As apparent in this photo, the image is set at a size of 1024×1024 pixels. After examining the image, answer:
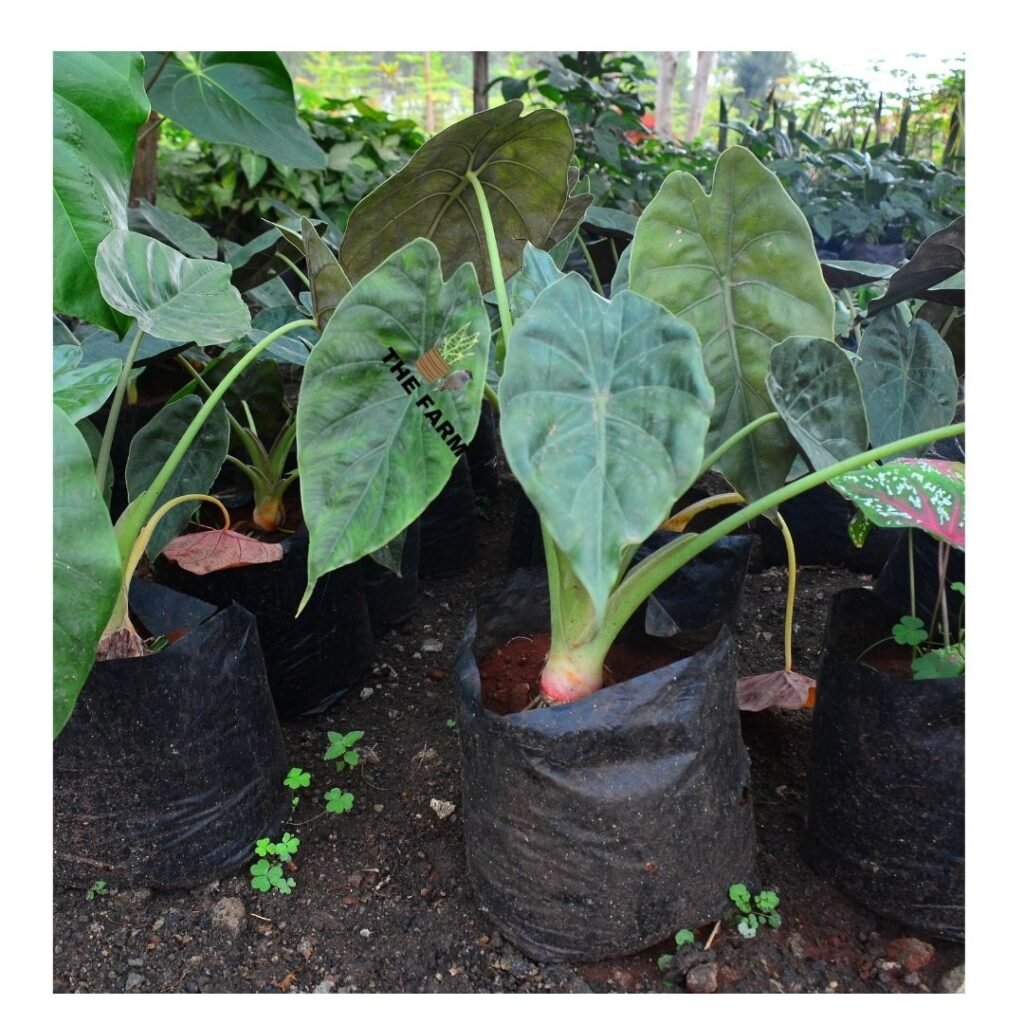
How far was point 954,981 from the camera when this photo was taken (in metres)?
1.09

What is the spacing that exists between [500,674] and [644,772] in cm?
24

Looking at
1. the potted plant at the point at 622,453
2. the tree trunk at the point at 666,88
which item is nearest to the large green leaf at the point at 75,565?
the potted plant at the point at 622,453

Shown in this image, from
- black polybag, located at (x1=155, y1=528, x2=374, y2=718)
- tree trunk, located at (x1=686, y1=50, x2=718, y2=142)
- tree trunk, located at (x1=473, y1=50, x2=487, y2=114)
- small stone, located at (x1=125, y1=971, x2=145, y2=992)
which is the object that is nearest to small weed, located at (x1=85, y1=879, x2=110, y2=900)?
small stone, located at (x1=125, y1=971, x2=145, y2=992)

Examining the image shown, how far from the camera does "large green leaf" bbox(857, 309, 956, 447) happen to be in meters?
1.34

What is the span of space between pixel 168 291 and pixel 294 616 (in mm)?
569

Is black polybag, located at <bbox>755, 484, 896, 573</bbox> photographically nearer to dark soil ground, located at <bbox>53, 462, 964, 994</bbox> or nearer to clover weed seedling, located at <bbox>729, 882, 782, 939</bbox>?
dark soil ground, located at <bbox>53, 462, 964, 994</bbox>

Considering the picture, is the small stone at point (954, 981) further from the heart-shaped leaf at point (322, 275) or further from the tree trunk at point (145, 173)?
the tree trunk at point (145, 173)

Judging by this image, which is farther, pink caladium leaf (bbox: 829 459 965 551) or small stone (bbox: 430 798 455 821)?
small stone (bbox: 430 798 455 821)

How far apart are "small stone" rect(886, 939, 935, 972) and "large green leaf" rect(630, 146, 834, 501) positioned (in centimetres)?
56

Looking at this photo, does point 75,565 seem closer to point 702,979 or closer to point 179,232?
point 702,979

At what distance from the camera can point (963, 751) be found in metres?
1.07

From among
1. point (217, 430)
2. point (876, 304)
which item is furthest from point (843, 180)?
point (217, 430)

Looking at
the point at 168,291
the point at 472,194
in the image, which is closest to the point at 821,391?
the point at 472,194

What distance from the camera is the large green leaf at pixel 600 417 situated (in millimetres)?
752
